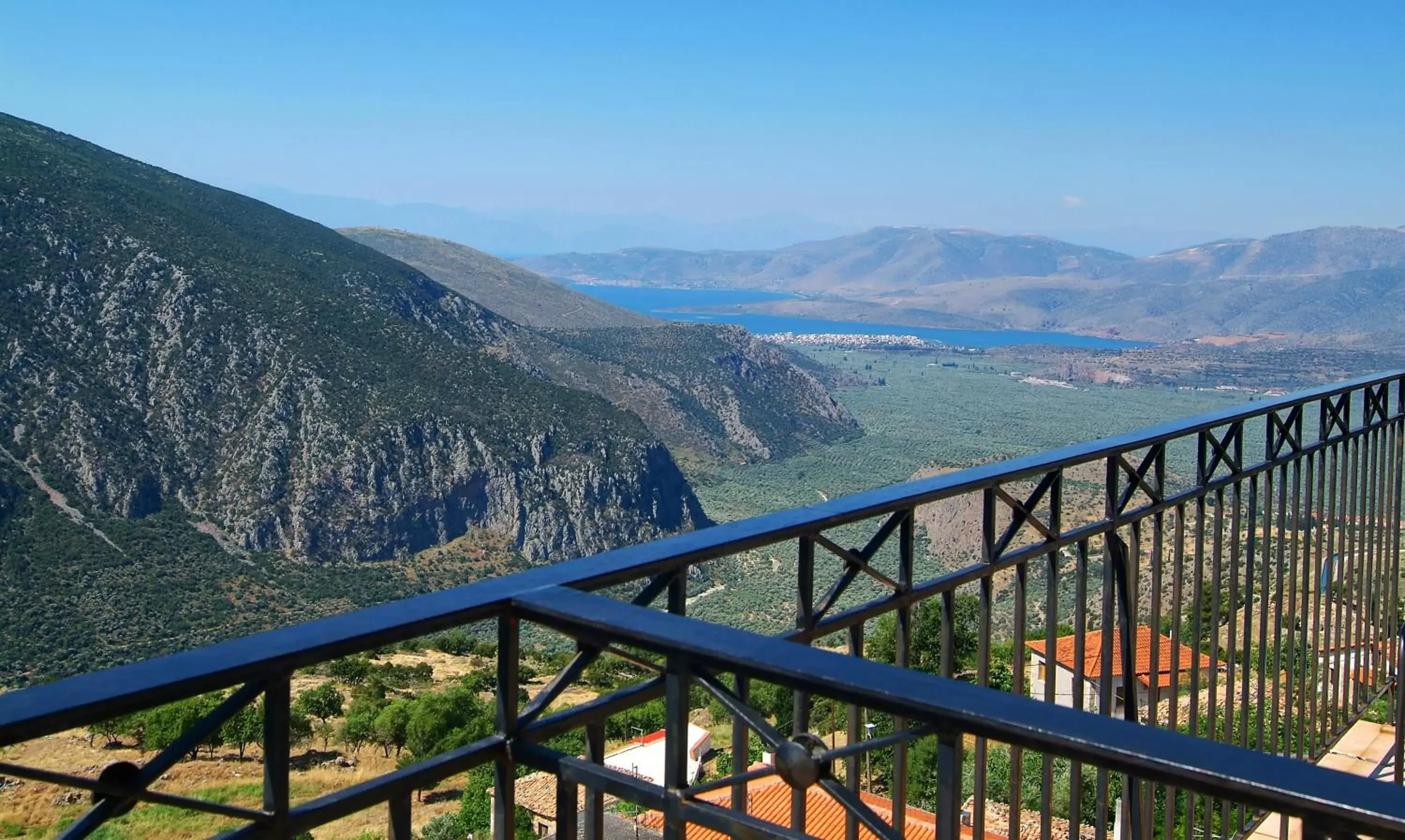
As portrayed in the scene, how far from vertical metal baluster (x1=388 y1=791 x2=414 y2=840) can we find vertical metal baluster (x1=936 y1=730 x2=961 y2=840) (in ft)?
2.26

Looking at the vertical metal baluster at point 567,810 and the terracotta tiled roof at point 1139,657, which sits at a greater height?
the vertical metal baluster at point 567,810

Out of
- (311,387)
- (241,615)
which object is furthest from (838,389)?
(241,615)

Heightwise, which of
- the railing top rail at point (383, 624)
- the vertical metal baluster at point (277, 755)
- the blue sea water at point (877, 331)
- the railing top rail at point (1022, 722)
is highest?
the railing top rail at point (383, 624)

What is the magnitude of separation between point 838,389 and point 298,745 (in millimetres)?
84698

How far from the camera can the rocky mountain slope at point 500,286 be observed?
82438 mm

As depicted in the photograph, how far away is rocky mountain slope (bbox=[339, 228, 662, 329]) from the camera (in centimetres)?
8244

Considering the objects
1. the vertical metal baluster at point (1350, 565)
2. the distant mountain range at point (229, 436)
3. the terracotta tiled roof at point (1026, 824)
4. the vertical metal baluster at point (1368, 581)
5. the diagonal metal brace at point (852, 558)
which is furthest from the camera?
the distant mountain range at point (229, 436)

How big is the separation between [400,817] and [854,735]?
0.94 m

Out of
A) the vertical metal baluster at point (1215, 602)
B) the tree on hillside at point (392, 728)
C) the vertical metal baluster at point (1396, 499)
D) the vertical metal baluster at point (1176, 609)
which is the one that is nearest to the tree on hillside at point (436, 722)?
the tree on hillside at point (392, 728)

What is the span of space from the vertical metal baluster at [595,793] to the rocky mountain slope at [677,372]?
189 feet

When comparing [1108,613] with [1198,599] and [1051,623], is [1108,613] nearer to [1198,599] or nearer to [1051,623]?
[1051,623]

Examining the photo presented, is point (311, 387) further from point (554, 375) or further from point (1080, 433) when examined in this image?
point (1080, 433)

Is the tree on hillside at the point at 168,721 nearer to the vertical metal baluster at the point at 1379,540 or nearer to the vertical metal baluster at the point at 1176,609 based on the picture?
the vertical metal baluster at the point at 1379,540

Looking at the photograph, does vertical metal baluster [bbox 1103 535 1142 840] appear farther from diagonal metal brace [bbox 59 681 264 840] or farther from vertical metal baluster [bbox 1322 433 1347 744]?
diagonal metal brace [bbox 59 681 264 840]
